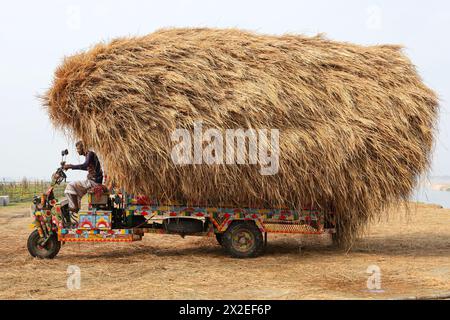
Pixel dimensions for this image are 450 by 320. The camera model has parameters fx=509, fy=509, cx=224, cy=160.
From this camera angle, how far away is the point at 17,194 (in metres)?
28.0

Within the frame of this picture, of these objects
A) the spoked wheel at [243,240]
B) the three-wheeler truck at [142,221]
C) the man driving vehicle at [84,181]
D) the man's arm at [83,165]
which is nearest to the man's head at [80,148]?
the man driving vehicle at [84,181]

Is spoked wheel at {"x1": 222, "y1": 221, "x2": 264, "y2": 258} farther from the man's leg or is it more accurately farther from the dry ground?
the man's leg

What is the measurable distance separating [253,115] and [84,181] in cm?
300

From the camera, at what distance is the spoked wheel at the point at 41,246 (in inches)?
324

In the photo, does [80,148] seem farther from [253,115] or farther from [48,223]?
[253,115]

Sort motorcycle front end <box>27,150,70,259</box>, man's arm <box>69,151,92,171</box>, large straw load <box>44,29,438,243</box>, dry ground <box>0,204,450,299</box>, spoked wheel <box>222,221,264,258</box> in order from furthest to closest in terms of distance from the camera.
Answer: spoked wheel <box>222,221,264,258</box> → man's arm <box>69,151,92,171</box> → motorcycle front end <box>27,150,70,259</box> → large straw load <box>44,29,438,243</box> → dry ground <box>0,204,450,299</box>

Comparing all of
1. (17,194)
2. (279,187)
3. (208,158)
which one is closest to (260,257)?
(279,187)

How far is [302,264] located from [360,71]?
345 centimetres

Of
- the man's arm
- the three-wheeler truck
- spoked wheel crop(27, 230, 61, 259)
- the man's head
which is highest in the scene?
the man's head

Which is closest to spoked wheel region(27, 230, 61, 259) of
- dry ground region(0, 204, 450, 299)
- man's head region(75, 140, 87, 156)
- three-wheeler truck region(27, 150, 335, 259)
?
three-wheeler truck region(27, 150, 335, 259)

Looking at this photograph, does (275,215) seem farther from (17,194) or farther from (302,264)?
(17,194)

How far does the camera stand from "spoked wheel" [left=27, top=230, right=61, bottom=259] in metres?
8.22

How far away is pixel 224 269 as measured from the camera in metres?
7.43

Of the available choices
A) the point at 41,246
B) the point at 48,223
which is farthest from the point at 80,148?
the point at 41,246
